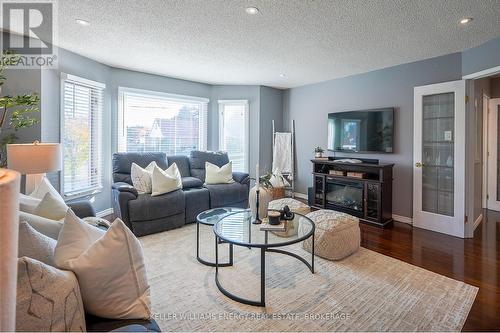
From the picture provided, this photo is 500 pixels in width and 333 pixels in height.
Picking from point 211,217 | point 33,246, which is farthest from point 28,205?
point 211,217

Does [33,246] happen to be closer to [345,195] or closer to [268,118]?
[345,195]

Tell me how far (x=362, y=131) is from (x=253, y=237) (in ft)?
10.4

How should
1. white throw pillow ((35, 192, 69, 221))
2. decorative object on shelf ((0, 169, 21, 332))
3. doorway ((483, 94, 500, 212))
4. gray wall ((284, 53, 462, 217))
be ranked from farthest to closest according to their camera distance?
1. doorway ((483, 94, 500, 212))
2. gray wall ((284, 53, 462, 217))
3. white throw pillow ((35, 192, 69, 221))
4. decorative object on shelf ((0, 169, 21, 332))

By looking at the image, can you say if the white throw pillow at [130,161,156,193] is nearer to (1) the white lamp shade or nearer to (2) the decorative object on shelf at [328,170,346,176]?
(1) the white lamp shade

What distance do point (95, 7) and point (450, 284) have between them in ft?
13.2

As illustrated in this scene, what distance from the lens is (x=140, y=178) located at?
12.3 feet

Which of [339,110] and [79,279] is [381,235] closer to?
[339,110]

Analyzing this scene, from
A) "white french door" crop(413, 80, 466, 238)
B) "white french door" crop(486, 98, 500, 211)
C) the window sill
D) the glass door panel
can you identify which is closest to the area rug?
"white french door" crop(413, 80, 466, 238)

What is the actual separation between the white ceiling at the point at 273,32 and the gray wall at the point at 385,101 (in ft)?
0.68

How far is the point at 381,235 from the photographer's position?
356 centimetres

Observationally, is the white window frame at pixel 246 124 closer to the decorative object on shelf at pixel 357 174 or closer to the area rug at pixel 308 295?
the decorative object on shelf at pixel 357 174

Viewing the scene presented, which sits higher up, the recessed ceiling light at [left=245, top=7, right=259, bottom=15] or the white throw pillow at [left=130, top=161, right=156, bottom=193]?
the recessed ceiling light at [left=245, top=7, right=259, bottom=15]

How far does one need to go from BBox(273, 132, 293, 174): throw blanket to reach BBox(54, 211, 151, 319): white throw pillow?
4810 millimetres

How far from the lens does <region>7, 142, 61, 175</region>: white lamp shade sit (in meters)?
2.53
